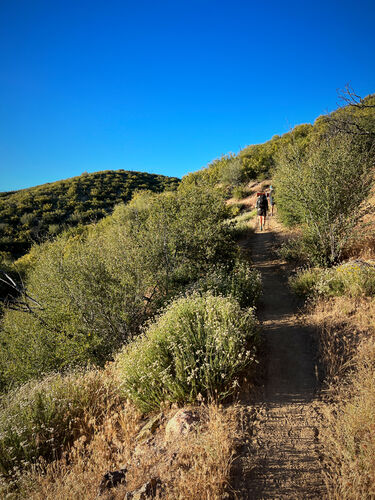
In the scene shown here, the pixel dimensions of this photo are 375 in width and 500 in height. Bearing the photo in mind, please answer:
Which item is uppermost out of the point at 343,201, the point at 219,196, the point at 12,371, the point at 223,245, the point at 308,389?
the point at 219,196

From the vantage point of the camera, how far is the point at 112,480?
231 centimetres

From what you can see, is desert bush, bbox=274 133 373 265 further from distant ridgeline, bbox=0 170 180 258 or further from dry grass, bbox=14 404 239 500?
distant ridgeline, bbox=0 170 180 258

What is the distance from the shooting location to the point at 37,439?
303cm

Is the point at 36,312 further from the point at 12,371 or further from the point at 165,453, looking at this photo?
the point at 165,453

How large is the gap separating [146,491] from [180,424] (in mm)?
770

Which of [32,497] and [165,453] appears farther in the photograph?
[165,453]

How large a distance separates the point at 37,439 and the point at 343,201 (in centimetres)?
971

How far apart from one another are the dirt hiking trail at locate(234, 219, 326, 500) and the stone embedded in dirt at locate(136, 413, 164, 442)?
1.26 m

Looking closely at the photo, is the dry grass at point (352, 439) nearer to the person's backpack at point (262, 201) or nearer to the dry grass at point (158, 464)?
the dry grass at point (158, 464)

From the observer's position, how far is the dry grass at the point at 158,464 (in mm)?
2045

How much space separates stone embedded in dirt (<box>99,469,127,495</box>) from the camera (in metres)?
2.28

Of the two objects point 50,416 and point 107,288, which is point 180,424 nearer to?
point 50,416

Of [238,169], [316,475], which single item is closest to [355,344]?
[316,475]

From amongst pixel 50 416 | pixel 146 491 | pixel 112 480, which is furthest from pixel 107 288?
pixel 146 491
